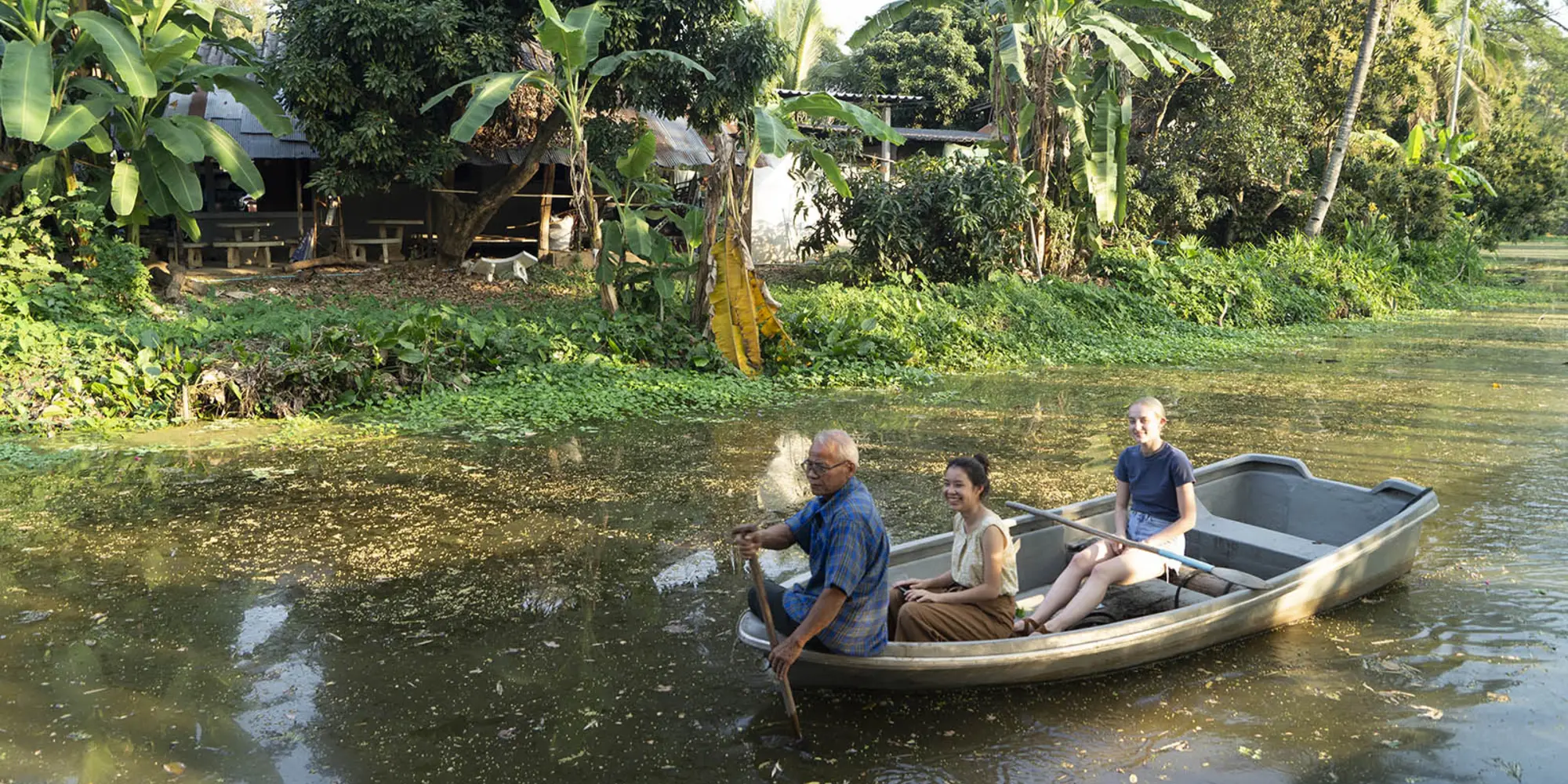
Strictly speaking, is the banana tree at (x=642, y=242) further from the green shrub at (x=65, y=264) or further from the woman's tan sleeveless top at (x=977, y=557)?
the woman's tan sleeveless top at (x=977, y=557)

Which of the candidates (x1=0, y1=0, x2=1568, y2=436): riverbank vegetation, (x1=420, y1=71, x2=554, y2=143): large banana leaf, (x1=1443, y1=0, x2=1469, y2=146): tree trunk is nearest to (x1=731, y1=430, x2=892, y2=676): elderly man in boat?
(x1=0, y1=0, x2=1568, y2=436): riverbank vegetation

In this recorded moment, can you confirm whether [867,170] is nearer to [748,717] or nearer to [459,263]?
[459,263]

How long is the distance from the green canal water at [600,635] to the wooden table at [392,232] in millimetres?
7654

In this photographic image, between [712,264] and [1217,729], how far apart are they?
8.27 meters

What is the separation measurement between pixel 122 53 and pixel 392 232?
714 centimetres

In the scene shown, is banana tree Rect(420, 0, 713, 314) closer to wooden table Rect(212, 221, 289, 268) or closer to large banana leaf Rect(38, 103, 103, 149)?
large banana leaf Rect(38, 103, 103, 149)

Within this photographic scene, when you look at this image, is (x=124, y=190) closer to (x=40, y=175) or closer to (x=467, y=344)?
(x=40, y=175)

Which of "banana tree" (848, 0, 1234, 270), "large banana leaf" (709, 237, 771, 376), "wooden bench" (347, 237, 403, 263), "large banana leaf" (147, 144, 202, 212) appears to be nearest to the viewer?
"large banana leaf" (147, 144, 202, 212)

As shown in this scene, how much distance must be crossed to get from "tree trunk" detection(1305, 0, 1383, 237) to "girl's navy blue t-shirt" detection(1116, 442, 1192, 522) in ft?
51.5

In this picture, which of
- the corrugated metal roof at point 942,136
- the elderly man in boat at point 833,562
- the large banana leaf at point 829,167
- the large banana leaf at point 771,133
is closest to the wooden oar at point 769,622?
the elderly man in boat at point 833,562

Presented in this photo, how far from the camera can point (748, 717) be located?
4.77 m

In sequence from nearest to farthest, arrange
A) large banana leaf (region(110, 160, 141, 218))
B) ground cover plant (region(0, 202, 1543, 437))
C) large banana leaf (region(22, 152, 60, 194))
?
ground cover plant (region(0, 202, 1543, 437))
large banana leaf (region(110, 160, 141, 218))
large banana leaf (region(22, 152, 60, 194))

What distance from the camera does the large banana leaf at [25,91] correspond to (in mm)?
9766

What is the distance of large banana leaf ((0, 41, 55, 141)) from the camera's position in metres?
9.77
